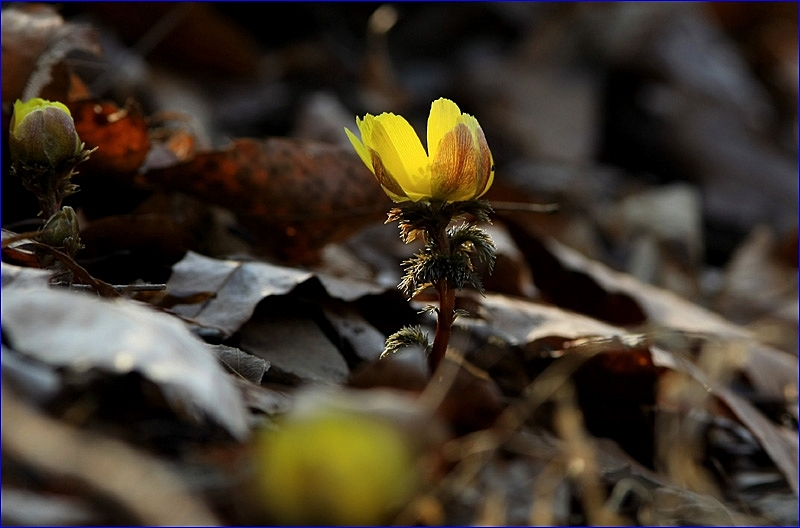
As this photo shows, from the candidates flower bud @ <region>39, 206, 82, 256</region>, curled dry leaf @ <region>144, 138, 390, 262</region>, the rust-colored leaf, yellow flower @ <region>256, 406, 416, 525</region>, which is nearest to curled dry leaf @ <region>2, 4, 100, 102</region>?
the rust-colored leaf

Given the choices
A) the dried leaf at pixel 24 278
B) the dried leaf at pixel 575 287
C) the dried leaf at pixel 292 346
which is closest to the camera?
the dried leaf at pixel 24 278

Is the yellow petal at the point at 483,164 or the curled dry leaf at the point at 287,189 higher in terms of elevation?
the yellow petal at the point at 483,164

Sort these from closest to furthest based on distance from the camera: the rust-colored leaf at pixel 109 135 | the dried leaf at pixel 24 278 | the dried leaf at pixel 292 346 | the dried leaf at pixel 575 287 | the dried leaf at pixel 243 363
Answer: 1. the dried leaf at pixel 24 278
2. the dried leaf at pixel 243 363
3. the dried leaf at pixel 292 346
4. the rust-colored leaf at pixel 109 135
5. the dried leaf at pixel 575 287

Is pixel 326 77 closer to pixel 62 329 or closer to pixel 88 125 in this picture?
pixel 88 125

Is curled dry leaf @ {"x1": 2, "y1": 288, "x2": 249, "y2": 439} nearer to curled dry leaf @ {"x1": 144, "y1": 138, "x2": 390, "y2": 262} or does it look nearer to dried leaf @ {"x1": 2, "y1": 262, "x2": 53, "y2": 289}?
dried leaf @ {"x1": 2, "y1": 262, "x2": 53, "y2": 289}

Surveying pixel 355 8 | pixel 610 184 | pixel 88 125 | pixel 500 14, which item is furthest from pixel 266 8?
pixel 88 125

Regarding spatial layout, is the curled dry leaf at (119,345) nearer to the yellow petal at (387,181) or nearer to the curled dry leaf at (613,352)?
the yellow petal at (387,181)

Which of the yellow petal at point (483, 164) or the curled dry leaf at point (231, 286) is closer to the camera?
the yellow petal at point (483, 164)

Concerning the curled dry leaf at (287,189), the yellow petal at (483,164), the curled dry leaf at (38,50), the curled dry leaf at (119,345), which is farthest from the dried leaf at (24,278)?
the curled dry leaf at (38,50)
